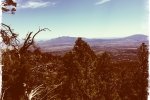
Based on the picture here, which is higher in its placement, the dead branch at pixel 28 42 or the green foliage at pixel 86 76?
the dead branch at pixel 28 42

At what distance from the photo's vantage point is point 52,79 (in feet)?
63.0

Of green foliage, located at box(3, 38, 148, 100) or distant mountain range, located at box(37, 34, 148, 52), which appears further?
green foliage, located at box(3, 38, 148, 100)

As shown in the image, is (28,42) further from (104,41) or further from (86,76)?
(86,76)

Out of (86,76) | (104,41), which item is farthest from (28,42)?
(86,76)

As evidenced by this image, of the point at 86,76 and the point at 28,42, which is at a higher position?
the point at 28,42

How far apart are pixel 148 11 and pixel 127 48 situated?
4195 mm

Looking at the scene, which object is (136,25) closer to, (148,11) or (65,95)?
(148,11)

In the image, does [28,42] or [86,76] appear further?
[86,76]

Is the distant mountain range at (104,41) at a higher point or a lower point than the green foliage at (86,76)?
higher

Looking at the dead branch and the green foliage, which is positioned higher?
the dead branch

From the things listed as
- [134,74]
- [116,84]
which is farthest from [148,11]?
[116,84]

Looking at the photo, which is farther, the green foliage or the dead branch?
the green foliage

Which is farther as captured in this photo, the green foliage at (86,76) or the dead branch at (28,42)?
the green foliage at (86,76)

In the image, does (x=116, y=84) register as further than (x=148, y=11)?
Yes
